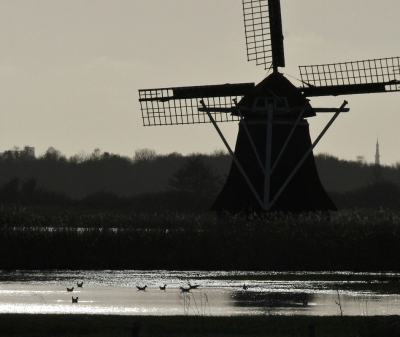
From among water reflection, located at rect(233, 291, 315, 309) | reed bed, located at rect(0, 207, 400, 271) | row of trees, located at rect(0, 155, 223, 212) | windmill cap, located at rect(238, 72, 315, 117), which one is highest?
windmill cap, located at rect(238, 72, 315, 117)

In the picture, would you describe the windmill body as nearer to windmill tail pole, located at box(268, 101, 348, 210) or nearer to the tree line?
windmill tail pole, located at box(268, 101, 348, 210)

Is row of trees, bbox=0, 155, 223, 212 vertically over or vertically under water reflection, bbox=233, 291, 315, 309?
over

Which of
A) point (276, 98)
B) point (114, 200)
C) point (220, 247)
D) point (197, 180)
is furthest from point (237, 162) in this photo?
point (197, 180)

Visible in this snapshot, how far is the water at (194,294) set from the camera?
23938 millimetres

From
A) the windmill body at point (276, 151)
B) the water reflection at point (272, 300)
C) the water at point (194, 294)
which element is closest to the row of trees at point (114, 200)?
the windmill body at point (276, 151)

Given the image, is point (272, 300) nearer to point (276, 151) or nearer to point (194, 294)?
point (194, 294)

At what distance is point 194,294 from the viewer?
27.8 meters

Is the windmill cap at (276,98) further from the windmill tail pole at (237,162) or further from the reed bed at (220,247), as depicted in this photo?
the reed bed at (220,247)
